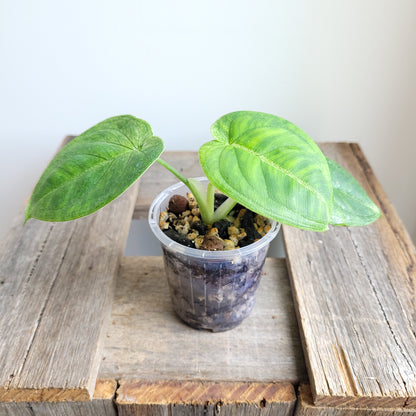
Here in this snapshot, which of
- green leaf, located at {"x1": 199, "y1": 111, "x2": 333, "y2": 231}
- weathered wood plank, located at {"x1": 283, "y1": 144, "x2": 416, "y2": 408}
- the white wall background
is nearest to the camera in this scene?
green leaf, located at {"x1": 199, "y1": 111, "x2": 333, "y2": 231}

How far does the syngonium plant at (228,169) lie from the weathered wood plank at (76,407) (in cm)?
28

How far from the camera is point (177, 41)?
1.04m

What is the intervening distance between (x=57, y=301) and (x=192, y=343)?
247 mm

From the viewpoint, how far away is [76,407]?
0.63 m

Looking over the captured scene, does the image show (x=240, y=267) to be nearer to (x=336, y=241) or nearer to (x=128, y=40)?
(x=336, y=241)

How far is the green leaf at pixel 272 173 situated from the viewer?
1.60ft

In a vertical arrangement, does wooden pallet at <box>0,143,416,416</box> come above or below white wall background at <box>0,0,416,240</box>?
below

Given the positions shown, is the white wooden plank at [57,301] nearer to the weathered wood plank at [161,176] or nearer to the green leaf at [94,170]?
the weathered wood plank at [161,176]

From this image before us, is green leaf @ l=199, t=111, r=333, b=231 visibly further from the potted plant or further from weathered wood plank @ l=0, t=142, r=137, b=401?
weathered wood plank @ l=0, t=142, r=137, b=401

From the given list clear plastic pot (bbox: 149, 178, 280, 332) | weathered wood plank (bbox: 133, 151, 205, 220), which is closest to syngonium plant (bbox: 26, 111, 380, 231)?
clear plastic pot (bbox: 149, 178, 280, 332)

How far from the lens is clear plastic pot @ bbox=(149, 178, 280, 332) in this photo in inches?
24.9

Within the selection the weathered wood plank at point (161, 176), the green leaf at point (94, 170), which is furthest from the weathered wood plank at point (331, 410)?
the weathered wood plank at point (161, 176)

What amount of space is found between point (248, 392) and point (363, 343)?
7.8 inches

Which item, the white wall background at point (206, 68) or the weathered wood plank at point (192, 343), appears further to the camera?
the white wall background at point (206, 68)
